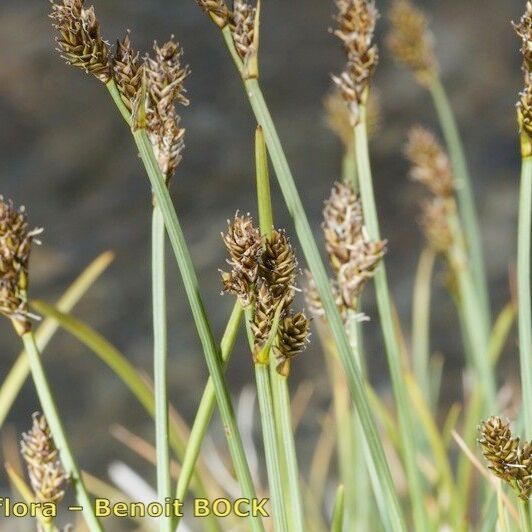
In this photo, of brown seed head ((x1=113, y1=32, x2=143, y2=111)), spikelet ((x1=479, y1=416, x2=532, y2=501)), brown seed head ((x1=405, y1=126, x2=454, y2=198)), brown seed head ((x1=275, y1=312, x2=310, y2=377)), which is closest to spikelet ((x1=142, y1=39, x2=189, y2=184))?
brown seed head ((x1=113, y1=32, x2=143, y2=111))

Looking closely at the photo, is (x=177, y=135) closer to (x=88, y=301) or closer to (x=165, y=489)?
(x=165, y=489)

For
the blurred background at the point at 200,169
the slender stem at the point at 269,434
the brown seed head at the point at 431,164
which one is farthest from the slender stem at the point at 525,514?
the blurred background at the point at 200,169

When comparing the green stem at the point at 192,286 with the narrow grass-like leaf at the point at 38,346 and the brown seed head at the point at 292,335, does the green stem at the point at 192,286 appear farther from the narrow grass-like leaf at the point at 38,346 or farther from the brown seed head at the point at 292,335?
the narrow grass-like leaf at the point at 38,346

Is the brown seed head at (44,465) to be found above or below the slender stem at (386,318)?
below

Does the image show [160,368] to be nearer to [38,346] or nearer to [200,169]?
[38,346]

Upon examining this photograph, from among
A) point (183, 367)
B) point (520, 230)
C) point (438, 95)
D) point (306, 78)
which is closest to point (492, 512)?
point (520, 230)
